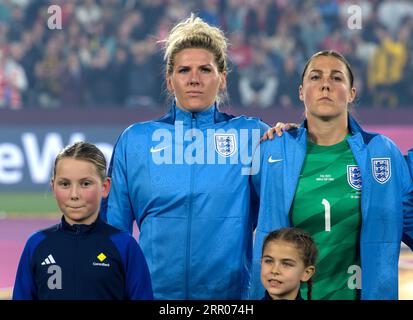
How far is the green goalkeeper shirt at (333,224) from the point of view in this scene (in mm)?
4551

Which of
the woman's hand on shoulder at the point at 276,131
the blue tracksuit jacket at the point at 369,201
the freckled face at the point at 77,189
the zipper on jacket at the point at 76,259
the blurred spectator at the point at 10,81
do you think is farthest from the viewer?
the blurred spectator at the point at 10,81

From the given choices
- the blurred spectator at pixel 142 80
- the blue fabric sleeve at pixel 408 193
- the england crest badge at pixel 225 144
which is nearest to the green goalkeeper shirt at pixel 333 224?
the blue fabric sleeve at pixel 408 193

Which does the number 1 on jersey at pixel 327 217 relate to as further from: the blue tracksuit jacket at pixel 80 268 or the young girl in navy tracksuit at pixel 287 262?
the blue tracksuit jacket at pixel 80 268

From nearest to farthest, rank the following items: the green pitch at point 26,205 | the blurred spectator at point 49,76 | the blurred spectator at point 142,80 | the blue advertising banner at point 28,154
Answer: the green pitch at point 26,205 → the blue advertising banner at point 28,154 → the blurred spectator at point 142,80 → the blurred spectator at point 49,76

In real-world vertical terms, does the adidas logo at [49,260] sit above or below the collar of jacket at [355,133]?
below

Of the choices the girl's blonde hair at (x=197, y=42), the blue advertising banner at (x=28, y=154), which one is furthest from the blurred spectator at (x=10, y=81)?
the girl's blonde hair at (x=197, y=42)

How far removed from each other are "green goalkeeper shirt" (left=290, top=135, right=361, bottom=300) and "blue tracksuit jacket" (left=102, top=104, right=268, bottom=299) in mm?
326

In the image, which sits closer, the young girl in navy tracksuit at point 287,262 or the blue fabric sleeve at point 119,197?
the young girl in navy tracksuit at point 287,262

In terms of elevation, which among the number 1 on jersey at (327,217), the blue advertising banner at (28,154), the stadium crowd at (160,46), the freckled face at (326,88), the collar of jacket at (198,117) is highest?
the stadium crowd at (160,46)

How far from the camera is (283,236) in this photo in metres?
4.33

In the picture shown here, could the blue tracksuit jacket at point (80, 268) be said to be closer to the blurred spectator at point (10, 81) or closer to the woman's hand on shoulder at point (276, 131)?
the woman's hand on shoulder at point (276, 131)
